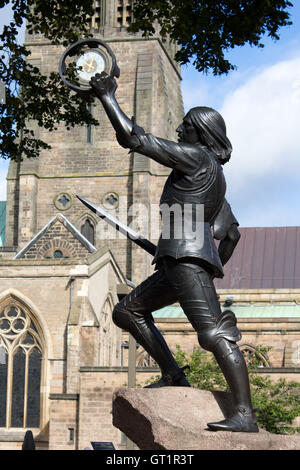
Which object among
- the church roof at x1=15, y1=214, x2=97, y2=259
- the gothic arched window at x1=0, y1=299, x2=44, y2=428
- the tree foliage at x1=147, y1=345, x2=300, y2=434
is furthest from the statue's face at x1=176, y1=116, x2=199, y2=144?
the church roof at x1=15, y1=214, x2=97, y2=259

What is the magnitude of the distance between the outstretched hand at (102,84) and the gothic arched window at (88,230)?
36524 mm

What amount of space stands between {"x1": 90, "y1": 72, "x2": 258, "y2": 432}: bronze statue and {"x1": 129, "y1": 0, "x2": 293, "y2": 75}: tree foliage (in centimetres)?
493

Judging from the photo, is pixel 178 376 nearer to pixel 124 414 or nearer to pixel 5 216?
pixel 124 414

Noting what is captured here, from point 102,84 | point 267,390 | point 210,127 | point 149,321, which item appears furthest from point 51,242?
point 102,84

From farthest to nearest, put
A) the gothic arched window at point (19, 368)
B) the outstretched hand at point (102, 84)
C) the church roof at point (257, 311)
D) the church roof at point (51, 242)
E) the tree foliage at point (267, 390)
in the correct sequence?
the church roof at point (51, 242) → the church roof at point (257, 311) → the gothic arched window at point (19, 368) → the tree foliage at point (267, 390) → the outstretched hand at point (102, 84)

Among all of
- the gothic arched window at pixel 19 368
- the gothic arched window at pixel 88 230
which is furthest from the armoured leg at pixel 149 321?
the gothic arched window at pixel 88 230

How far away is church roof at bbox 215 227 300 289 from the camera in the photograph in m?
40.9

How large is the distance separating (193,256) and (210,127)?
962 mm

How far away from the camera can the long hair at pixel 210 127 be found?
6.73m

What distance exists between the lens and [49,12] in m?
12.6

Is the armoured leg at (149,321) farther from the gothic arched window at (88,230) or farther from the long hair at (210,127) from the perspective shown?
the gothic arched window at (88,230)

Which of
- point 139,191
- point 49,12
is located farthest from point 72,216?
point 49,12

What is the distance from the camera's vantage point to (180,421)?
620 centimetres
